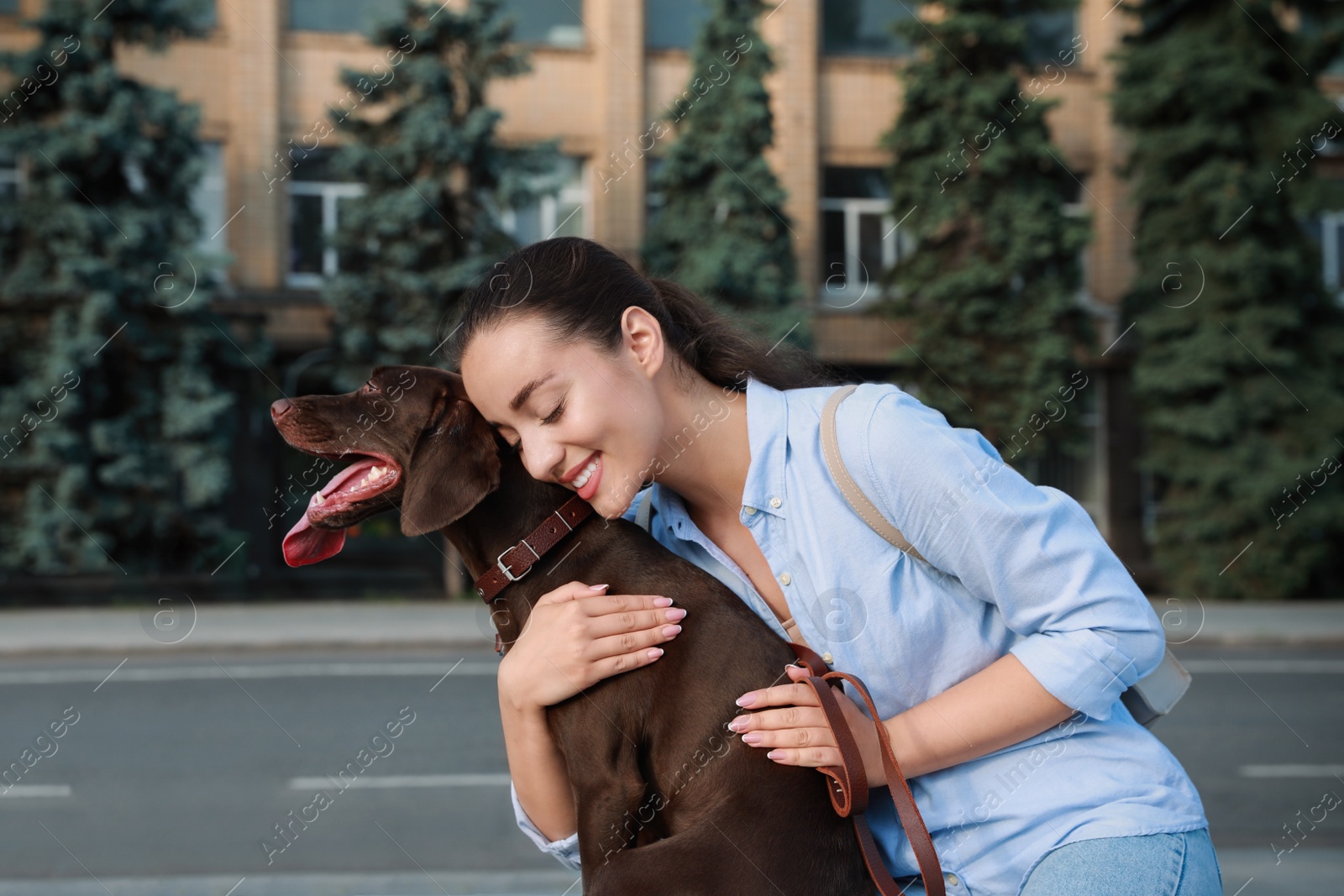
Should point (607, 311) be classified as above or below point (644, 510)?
above

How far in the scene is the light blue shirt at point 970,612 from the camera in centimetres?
156

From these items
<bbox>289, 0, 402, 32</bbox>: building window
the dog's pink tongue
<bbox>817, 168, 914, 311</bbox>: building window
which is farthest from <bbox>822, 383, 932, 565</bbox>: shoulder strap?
<bbox>289, 0, 402, 32</bbox>: building window

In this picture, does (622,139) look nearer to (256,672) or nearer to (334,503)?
(256,672)

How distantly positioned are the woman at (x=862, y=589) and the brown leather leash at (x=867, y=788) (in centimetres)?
2

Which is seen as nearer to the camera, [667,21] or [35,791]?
[35,791]

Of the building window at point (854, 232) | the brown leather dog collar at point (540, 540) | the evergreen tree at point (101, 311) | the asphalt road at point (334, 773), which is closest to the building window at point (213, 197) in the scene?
the evergreen tree at point (101, 311)

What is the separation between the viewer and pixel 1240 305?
50.0 feet

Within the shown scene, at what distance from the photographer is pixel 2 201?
45.4 feet

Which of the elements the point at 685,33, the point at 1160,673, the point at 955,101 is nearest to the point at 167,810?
the point at 1160,673

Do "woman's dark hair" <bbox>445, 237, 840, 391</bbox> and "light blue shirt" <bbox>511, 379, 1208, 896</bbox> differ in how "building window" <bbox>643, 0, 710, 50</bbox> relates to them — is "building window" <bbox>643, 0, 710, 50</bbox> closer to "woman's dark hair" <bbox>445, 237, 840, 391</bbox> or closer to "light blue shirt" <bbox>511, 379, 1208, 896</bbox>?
"woman's dark hair" <bbox>445, 237, 840, 391</bbox>

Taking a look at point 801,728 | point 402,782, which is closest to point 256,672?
point 402,782

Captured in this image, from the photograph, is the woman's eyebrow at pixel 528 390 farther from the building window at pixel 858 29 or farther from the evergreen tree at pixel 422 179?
the building window at pixel 858 29

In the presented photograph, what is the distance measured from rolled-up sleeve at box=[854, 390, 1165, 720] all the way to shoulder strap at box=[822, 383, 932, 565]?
0.05 meters

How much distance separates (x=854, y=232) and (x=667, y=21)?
14.9 feet
